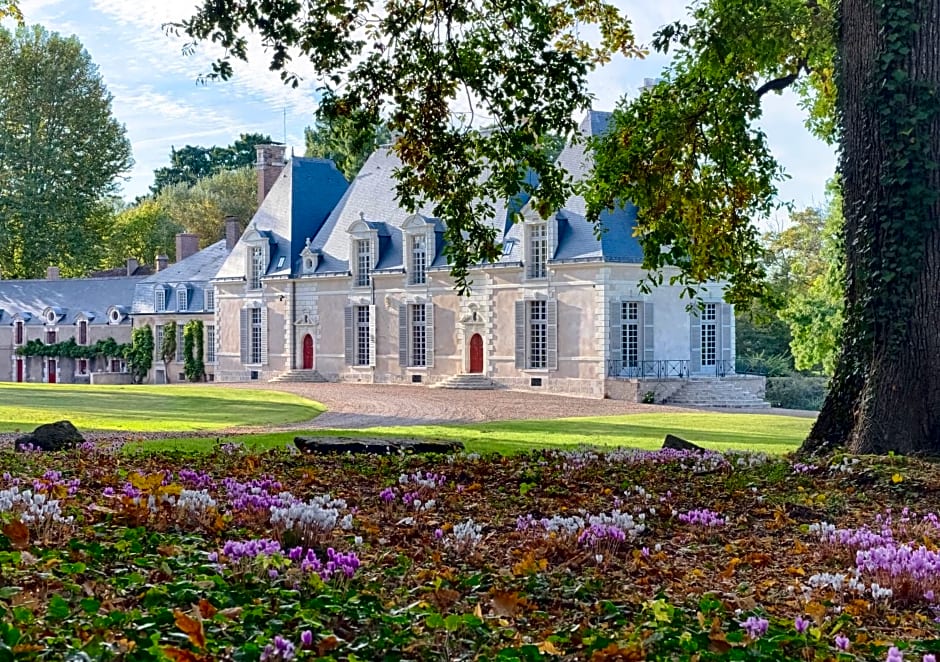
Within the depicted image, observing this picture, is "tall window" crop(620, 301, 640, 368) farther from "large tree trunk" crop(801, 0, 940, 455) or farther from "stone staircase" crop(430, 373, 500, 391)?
"large tree trunk" crop(801, 0, 940, 455)

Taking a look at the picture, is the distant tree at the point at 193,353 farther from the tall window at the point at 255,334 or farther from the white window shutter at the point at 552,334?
the white window shutter at the point at 552,334

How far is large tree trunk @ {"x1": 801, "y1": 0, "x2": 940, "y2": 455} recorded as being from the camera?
9.11 meters

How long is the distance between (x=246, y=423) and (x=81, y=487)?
15220 mm

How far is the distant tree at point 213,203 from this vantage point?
65.8 metres

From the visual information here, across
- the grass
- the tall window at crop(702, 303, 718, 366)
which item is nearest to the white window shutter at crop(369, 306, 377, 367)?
the tall window at crop(702, 303, 718, 366)

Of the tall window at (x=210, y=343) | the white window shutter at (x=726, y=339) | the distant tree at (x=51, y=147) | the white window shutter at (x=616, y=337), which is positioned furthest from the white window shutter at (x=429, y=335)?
the distant tree at (x=51, y=147)

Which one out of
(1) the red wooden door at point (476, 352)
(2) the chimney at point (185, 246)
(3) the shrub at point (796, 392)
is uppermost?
(2) the chimney at point (185, 246)

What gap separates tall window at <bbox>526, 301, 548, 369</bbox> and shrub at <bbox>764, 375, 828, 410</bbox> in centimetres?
863

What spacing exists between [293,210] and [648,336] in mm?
17410

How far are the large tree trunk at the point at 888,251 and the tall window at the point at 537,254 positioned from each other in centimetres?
2639

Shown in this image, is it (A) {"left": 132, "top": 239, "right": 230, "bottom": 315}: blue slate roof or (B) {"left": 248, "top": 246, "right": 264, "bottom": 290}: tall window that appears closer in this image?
(B) {"left": 248, "top": 246, "right": 264, "bottom": 290}: tall window

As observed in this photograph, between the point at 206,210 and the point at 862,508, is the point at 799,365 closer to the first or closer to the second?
the point at 862,508

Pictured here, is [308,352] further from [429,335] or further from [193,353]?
[193,353]

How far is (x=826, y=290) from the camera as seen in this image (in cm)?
2914
